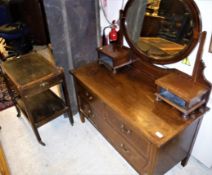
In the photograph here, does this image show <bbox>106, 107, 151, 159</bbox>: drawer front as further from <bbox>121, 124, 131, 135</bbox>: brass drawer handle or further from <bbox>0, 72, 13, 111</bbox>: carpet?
<bbox>0, 72, 13, 111</bbox>: carpet

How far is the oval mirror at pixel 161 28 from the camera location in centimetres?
122

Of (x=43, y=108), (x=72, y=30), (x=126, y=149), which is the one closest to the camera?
(x=126, y=149)

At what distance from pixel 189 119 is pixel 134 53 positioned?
733 millimetres

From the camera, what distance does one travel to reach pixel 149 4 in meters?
1.41

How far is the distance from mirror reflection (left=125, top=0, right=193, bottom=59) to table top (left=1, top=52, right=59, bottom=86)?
0.78 m

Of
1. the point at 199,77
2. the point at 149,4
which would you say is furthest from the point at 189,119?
the point at 149,4

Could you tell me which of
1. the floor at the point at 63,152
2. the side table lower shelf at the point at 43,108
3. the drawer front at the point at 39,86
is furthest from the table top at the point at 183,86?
the side table lower shelf at the point at 43,108

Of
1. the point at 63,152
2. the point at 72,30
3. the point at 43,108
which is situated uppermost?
the point at 72,30

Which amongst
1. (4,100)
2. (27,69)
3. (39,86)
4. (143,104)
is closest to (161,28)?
(143,104)

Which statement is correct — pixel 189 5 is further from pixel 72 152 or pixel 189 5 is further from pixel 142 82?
pixel 72 152

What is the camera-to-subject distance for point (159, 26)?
1417mm

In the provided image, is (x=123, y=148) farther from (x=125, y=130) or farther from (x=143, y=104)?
(x=143, y=104)

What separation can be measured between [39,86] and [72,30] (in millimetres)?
586

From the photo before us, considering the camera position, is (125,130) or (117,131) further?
(117,131)
